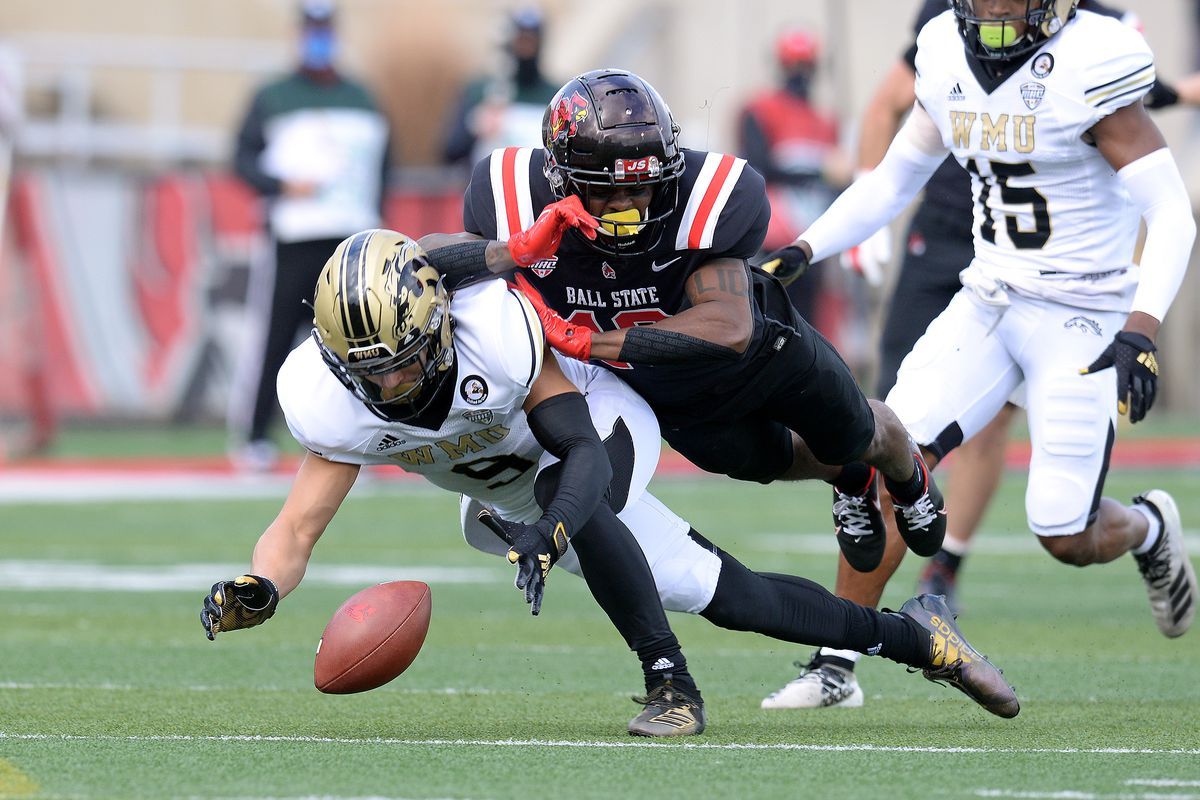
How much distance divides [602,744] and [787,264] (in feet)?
5.04

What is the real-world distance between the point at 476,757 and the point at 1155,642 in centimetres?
285

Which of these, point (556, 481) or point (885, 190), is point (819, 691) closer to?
point (556, 481)

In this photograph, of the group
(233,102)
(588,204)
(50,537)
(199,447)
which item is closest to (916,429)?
(588,204)

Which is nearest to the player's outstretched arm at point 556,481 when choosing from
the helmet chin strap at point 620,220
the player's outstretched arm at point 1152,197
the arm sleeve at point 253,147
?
the helmet chin strap at point 620,220

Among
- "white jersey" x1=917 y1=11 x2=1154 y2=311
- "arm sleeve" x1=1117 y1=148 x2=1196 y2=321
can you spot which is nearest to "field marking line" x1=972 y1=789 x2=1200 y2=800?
"arm sleeve" x1=1117 y1=148 x2=1196 y2=321

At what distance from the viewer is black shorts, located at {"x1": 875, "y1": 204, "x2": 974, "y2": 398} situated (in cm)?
601

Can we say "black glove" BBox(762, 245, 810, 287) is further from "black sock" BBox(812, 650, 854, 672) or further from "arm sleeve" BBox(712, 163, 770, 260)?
"black sock" BBox(812, 650, 854, 672)

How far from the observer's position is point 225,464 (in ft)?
38.0

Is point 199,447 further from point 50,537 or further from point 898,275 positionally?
point 898,275

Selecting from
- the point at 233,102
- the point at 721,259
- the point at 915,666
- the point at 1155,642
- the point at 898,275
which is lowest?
the point at 233,102

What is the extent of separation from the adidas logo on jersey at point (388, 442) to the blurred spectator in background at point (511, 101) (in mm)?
6137

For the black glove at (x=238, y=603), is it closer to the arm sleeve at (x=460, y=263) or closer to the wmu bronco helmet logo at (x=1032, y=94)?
the arm sleeve at (x=460, y=263)

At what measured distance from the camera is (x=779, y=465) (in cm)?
504

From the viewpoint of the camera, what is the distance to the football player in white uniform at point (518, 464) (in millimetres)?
4066
